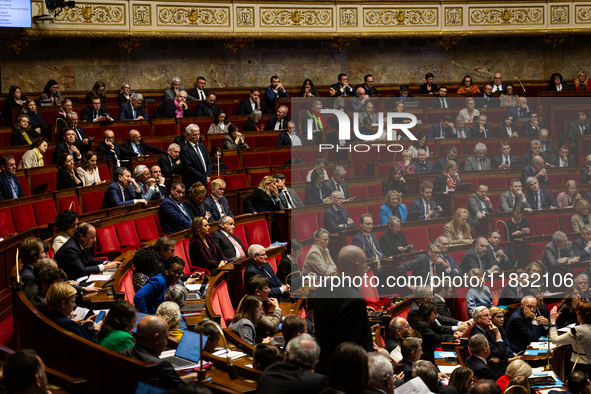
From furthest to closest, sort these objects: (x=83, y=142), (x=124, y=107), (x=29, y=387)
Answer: (x=124, y=107) < (x=83, y=142) < (x=29, y=387)

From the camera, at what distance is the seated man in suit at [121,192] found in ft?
15.0

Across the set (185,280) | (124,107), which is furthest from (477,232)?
(124,107)

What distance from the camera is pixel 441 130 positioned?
6539 mm

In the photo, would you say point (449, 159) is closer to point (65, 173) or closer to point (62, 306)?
point (65, 173)

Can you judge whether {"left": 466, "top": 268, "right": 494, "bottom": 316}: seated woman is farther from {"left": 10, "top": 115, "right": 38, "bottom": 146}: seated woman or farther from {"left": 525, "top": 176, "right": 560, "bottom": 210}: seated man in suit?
{"left": 10, "top": 115, "right": 38, "bottom": 146}: seated woman

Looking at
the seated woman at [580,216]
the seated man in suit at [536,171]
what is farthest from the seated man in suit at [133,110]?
the seated woman at [580,216]

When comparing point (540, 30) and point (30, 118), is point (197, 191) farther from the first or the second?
point (540, 30)

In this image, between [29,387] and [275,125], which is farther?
[275,125]

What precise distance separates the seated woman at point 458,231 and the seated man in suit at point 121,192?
6.75 ft

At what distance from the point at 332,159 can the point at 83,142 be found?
7.02 feet

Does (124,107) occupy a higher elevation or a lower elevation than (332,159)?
higher

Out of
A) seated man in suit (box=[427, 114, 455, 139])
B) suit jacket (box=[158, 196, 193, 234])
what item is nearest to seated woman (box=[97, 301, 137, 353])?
suit jacket (box=[158, 196, 193, 234])

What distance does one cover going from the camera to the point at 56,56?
25.2ft

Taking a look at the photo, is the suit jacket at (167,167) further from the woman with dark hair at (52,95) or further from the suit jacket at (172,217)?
the woman with dark hair at (52,95)
